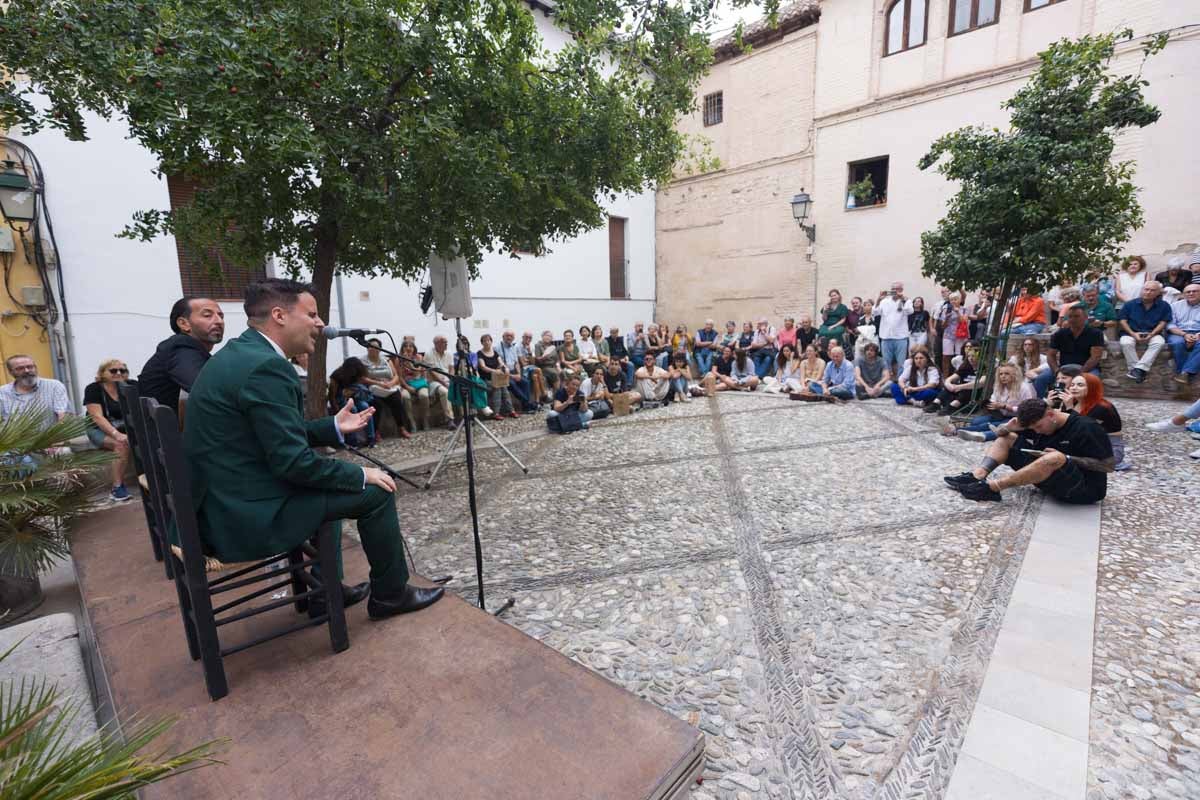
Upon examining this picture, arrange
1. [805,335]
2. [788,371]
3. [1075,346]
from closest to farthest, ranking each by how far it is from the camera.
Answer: [1075,346] < [788,371] < [805,335]

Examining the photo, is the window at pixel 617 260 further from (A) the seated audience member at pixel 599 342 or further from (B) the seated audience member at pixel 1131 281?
(B) the seated audience member at pixel 1131 281

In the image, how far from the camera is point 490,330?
40.8 ft

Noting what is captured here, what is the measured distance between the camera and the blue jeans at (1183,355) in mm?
7426

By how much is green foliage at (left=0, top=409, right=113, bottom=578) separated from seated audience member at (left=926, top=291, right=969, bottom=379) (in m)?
11.3

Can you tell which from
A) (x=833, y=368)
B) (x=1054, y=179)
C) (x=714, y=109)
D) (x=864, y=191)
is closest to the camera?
(x=1054, y=179)

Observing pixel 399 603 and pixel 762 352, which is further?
pixel 762 352

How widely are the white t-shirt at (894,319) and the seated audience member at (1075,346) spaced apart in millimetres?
3561

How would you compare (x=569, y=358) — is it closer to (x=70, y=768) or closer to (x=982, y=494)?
(x=982, y=494)

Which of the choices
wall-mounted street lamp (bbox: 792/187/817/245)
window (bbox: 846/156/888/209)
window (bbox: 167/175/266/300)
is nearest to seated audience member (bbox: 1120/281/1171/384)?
window (bbox: 846/156/888/209)

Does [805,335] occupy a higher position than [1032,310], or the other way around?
[1032,310]

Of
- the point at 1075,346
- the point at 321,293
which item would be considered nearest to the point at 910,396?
the point at 1075,346

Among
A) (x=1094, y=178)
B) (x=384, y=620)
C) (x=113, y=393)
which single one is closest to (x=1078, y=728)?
(x=384, y=620)

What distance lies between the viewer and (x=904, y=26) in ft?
39.9

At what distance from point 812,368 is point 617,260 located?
7672 mm
